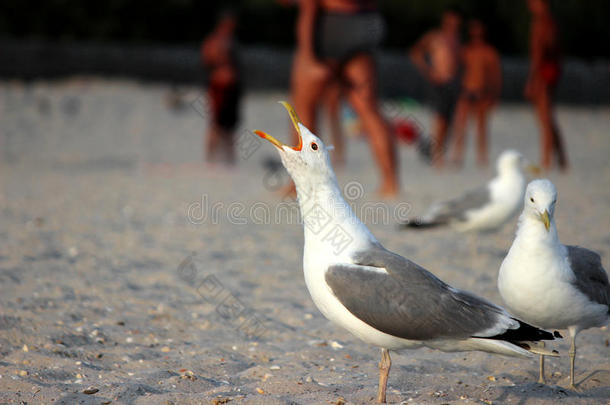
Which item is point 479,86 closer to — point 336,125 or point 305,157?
point 336,125

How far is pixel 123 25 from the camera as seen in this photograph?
20.6m

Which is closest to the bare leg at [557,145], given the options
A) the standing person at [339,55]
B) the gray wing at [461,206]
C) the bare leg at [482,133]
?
the bare leg at [482,133]

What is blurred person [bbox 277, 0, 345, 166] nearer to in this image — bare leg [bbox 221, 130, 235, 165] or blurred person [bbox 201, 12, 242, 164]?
blurred person [bbox 201, 12, 242, 164]

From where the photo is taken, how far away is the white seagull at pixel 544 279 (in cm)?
333

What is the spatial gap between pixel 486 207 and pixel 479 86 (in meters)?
6.98

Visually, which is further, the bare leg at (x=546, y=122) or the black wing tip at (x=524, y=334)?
the bare leg at (x=546, y=122)

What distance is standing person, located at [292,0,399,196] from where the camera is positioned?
808 centimetres

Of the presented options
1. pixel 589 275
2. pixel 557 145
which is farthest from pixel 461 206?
pixel 557 145

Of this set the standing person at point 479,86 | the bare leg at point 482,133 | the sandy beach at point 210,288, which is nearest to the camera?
the sandy beach at point 210,288

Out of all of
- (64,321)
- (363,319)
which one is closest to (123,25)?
(64,321)

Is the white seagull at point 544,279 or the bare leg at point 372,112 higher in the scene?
the bare leg at point 372,112

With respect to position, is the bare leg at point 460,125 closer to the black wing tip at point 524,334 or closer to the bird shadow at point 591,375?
the bird shadow at point 591,375

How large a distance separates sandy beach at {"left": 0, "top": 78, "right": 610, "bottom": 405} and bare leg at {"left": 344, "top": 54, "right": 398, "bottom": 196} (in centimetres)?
31

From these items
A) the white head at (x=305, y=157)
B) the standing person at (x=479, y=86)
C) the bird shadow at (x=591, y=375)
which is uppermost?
the standing person at (x=479, y=86)
